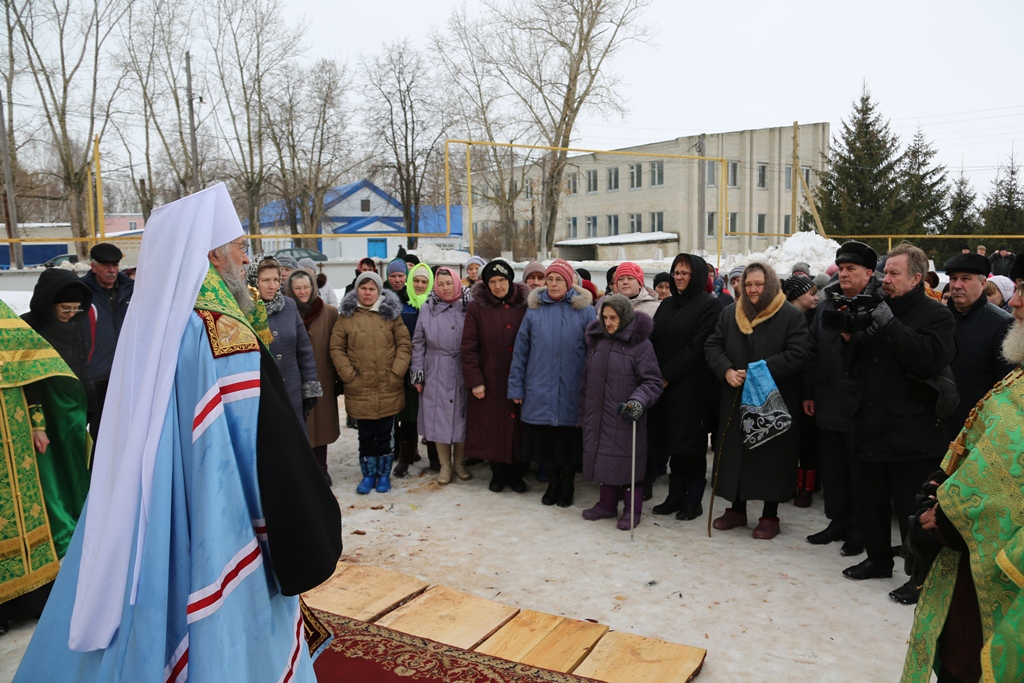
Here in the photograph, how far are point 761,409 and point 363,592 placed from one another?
2716 mm

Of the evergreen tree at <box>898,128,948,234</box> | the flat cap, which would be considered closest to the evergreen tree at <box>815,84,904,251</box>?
the evergreen tree at <box>898,128,948,234</box>

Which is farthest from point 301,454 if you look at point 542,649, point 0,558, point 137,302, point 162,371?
point 0,558

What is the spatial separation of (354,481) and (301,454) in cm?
471

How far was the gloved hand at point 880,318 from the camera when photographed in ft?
13.3

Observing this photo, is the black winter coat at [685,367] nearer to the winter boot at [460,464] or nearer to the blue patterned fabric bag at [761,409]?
the blue patterned fabric bag at [761,409]

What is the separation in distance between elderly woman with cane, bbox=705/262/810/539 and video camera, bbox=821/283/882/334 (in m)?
0.93

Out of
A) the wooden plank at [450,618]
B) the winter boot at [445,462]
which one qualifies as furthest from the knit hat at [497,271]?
the wooden plank at [450,618]

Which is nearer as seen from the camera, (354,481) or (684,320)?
(684,320)

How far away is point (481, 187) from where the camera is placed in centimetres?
2067

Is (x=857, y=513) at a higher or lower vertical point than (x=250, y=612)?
lower

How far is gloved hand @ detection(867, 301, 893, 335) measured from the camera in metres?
4.06

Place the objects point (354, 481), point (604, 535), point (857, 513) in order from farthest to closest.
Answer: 1. point (354, 481)
2. point (604, 535)
3. point (857, 513)

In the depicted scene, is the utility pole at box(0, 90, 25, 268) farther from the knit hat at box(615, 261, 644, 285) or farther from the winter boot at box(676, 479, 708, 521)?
the winter boot at box(676, 479, 708, 521)

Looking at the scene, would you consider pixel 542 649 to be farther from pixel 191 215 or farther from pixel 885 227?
pixel 885 227
